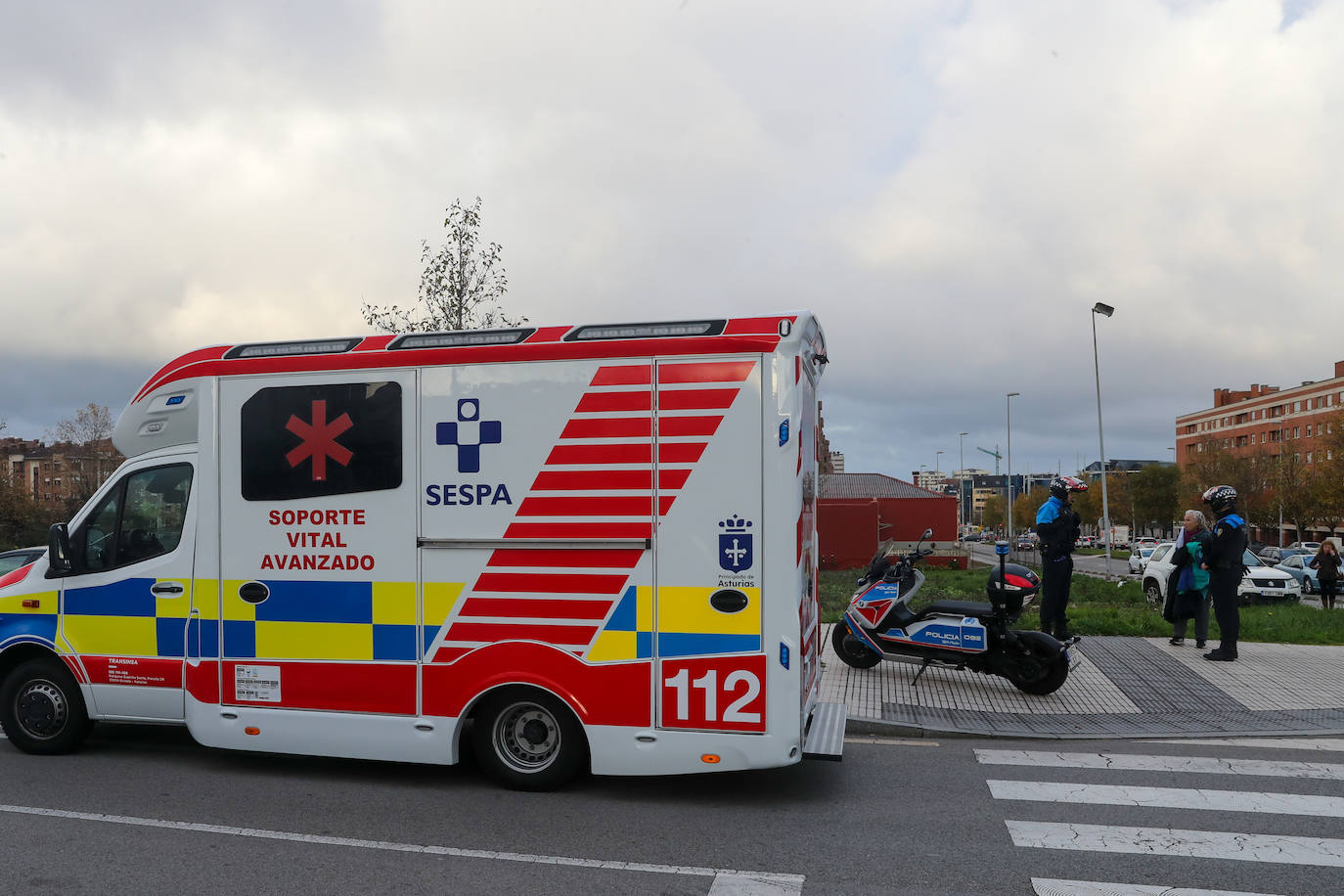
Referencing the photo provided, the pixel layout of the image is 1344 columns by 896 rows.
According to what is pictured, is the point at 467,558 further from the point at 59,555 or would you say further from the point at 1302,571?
the point at 1302,571

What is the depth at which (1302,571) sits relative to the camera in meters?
31.3

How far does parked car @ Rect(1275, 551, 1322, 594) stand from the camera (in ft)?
97.4

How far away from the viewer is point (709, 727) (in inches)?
217

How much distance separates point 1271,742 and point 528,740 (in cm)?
579

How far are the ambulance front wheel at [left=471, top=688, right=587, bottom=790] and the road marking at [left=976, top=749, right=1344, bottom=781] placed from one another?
300cm

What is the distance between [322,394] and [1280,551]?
48.5 metres

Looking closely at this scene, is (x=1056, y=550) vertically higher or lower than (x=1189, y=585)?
higher

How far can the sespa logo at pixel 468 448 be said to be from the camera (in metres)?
5.90

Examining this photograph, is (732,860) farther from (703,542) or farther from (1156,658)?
(1156,658)

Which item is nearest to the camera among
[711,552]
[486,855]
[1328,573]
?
[486,855]

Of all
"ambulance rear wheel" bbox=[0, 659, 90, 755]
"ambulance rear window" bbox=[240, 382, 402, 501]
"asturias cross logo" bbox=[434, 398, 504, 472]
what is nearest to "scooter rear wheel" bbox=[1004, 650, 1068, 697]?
"asturias cross logo" bbox=[434, 398, 504, 472]

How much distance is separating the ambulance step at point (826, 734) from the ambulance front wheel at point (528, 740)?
1.39 m

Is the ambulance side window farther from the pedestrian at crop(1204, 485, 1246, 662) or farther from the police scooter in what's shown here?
the pedestrian at crop(1204, 485, 1246, 662)

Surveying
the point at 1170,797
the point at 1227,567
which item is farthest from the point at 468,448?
the point at 1227,567
